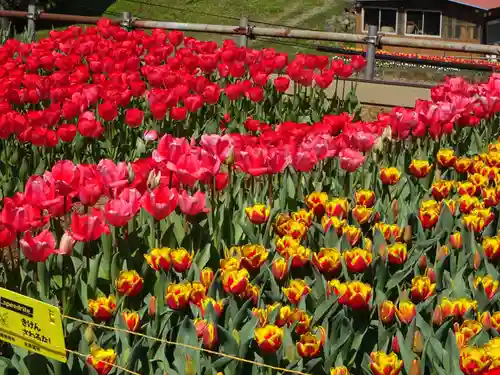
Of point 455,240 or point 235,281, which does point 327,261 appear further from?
point 455,240

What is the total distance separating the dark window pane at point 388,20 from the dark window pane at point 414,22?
0.65m

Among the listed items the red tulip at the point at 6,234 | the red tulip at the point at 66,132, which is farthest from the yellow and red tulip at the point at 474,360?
the red tulip at the point at 66,132

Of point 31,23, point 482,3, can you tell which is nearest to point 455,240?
point 31,23

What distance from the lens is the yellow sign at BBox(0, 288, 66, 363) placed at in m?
2.64

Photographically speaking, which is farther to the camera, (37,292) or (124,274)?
(37,292)

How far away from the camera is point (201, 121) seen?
7277 mm

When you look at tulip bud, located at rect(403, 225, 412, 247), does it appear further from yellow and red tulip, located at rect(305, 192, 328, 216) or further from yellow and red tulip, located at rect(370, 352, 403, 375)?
yellow and red tulip, located at rect(370, 352, 403, 375)

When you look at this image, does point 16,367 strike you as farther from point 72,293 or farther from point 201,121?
point 201,121

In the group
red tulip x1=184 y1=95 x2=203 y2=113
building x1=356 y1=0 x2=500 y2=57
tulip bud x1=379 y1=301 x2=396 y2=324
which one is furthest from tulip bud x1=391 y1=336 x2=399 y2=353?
building x1=356 y1=0 x2=500 y2=57

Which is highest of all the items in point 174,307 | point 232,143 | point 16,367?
point 232,143

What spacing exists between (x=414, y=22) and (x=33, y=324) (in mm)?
38432

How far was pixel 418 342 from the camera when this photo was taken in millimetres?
2844

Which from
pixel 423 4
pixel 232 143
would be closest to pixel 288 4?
pixel 423 4

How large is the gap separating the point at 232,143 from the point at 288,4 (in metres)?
40.1
